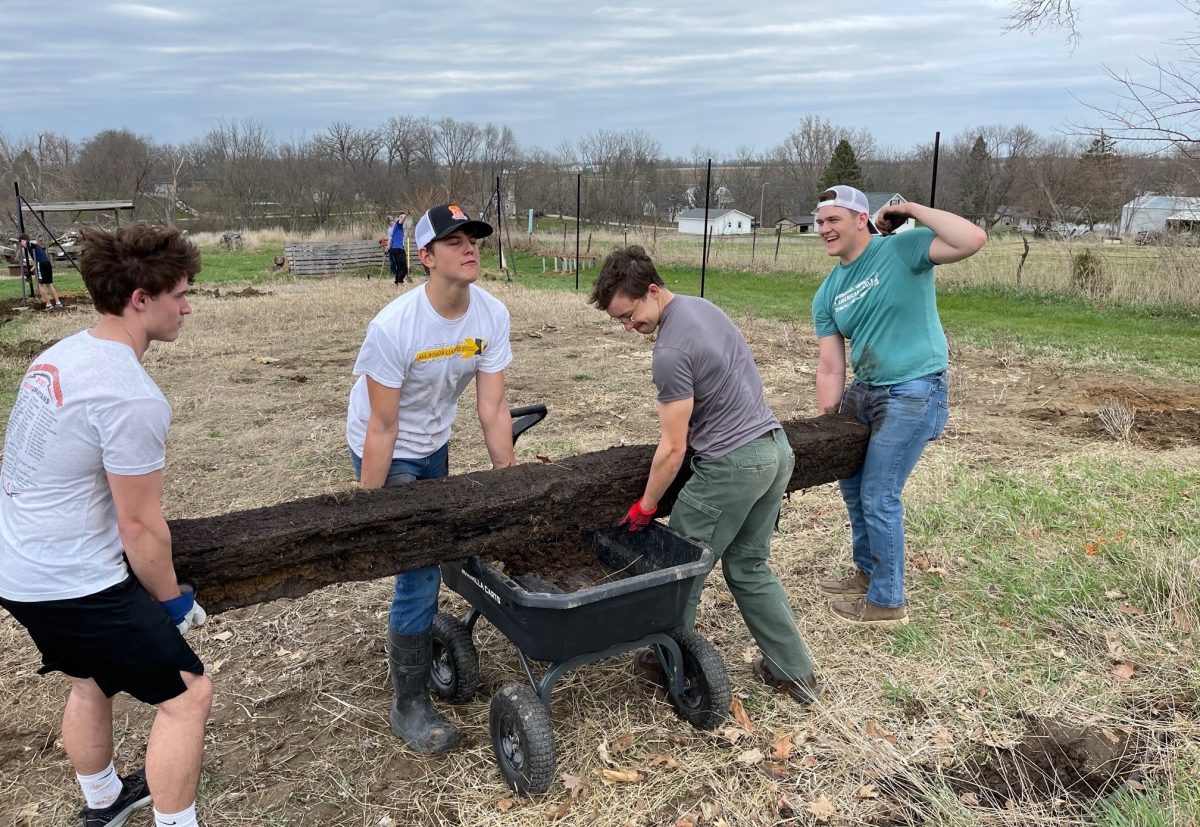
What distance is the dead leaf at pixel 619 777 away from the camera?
2770 mm

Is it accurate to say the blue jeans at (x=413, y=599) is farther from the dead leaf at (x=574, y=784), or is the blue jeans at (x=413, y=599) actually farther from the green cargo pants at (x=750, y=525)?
the green cargo pants at (x=750, y=525)

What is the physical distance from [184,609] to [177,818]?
604mm

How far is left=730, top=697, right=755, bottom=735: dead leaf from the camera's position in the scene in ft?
9.93

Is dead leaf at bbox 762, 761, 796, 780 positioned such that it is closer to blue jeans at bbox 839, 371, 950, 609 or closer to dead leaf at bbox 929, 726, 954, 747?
dead leaf at bbox 929, 726, 954, 747

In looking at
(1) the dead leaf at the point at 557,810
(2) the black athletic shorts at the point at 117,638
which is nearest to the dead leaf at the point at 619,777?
(1) the dead leaf at the point at 557,810

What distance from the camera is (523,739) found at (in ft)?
8.59

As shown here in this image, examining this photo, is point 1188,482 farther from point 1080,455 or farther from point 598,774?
point 598,774

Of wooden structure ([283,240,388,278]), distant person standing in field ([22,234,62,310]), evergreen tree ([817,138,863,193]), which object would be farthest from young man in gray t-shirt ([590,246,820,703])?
evergreen tree ([817,138,863,193])

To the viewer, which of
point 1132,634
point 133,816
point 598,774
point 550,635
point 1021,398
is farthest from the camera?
point 1021,398

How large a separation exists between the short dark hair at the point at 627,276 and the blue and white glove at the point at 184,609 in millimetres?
1571

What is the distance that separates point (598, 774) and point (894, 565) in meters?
1.71

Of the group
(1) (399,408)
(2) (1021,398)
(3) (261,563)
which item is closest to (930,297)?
(1) (399,408)

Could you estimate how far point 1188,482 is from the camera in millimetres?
5227

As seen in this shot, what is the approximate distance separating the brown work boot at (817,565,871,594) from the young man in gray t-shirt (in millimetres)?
1039
